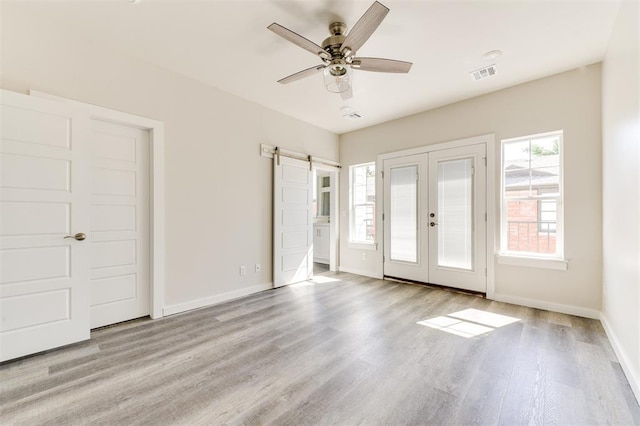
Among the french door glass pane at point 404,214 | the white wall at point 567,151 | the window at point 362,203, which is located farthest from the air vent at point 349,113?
the white wall at point 567,151

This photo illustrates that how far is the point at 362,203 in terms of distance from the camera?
5402 millimetres

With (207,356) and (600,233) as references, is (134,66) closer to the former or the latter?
(207,356)

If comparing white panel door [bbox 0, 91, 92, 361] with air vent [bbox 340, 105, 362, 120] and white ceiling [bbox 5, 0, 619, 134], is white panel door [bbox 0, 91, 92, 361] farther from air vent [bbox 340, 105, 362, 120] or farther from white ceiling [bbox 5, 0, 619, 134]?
air vent [bbox 340, 105, 362, 120]

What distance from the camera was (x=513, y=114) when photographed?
11.8ft

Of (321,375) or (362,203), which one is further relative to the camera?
(362,203)

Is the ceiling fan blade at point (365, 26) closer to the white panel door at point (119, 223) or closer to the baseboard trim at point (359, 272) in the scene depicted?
the white panel door at point (119, 223)

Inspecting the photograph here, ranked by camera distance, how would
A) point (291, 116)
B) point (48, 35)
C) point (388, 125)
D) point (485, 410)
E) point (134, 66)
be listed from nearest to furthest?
point (485, 410) < point (48, 35) < point (134, 66) < point (291, 116) < point (388, 125)

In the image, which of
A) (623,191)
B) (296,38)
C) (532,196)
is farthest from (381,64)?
(532,196)

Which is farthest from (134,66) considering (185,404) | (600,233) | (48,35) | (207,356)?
(600,233)

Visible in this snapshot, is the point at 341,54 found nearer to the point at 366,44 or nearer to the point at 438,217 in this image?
the point at 366,44

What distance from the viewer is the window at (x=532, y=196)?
3.37 metres

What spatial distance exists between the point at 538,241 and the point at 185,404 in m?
4.16

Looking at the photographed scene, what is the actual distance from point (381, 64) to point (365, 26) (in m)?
0.51

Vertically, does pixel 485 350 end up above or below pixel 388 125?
below
